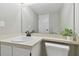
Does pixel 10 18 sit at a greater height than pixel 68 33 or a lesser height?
greater

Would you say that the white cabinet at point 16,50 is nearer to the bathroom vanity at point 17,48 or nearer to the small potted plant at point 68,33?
the bathroom vanity at point 17,48

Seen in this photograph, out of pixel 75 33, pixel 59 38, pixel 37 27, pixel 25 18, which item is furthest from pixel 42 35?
pixel 75 33

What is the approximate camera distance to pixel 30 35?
153 cm

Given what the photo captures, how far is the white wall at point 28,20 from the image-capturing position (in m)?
1.50

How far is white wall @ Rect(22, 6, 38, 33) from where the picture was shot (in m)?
1.50

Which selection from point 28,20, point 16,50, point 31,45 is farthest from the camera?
point 28,20

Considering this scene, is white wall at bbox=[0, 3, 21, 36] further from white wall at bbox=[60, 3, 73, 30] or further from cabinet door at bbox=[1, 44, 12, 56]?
white wall at bbox=[60, 3, 73, 30]

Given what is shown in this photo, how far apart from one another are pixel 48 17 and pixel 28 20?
0.31 meters

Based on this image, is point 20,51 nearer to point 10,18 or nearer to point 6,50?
point 6,50

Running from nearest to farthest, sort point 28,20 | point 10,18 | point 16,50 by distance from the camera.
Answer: point 16,50 < point 10,18 < point 28,20

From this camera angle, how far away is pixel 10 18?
142 cm

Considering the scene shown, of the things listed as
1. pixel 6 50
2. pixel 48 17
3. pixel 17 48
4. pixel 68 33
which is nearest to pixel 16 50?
pixel 17 48

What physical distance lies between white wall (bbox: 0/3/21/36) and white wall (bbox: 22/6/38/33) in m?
0.08

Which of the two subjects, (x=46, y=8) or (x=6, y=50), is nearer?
(x=6, y=50)
